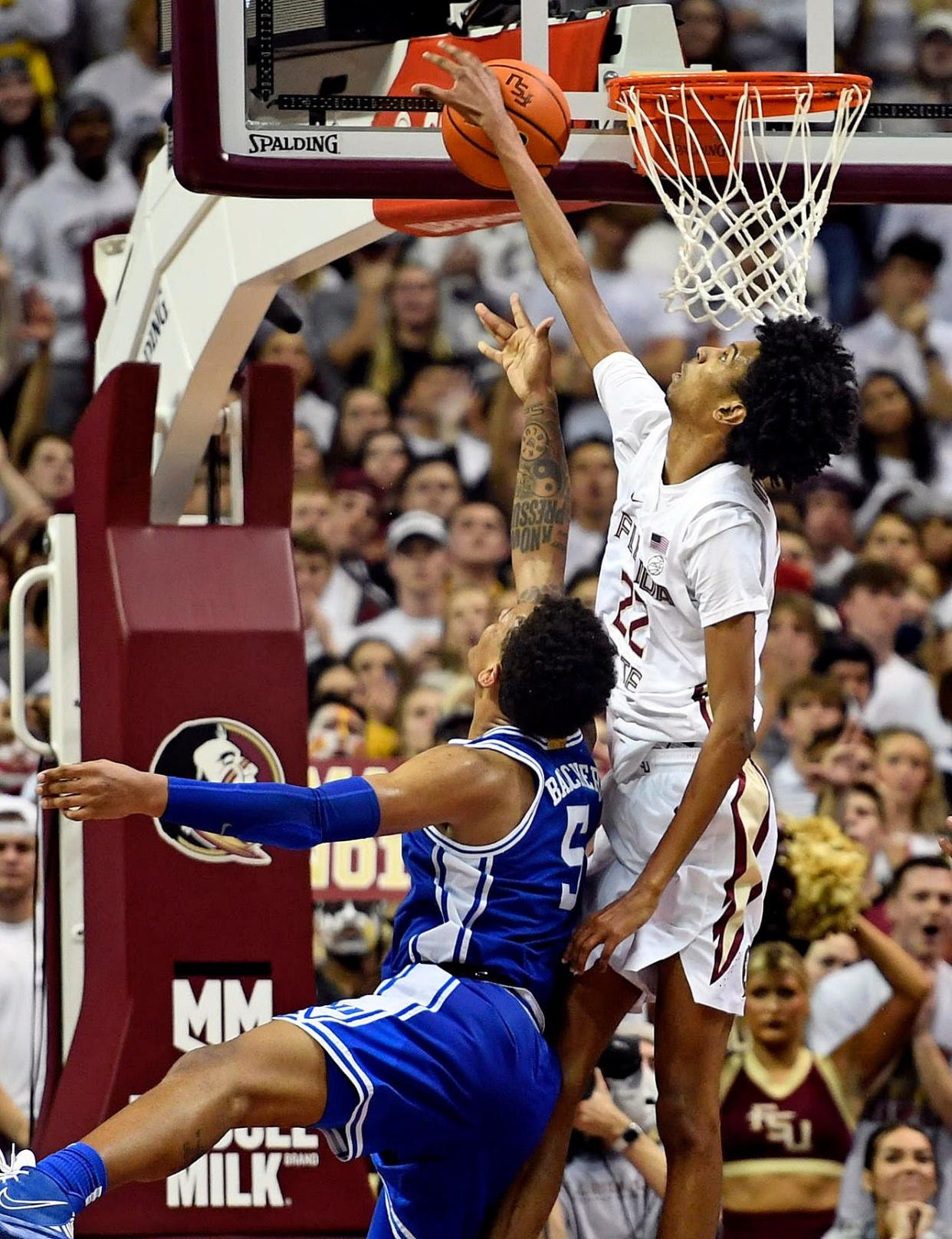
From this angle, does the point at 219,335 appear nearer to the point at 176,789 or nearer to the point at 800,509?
the point at 176,789

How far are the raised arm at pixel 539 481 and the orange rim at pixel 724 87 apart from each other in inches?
23.1

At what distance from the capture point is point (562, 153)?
473 cm

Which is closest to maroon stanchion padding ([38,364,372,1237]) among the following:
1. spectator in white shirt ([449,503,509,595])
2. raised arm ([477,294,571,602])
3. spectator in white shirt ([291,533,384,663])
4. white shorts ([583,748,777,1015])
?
raised arm ([477,294,571,602])

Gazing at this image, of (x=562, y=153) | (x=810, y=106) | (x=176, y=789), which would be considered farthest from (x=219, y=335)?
(x=176, y=789)

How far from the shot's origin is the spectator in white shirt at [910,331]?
1025cm

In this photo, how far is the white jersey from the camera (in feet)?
14.2

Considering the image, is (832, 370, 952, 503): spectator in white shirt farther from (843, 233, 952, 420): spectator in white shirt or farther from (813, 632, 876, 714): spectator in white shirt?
(813, 632, 876, 714): spectator in white shirt

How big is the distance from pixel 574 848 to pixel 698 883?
0.97 feet

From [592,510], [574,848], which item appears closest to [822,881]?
[574,848]

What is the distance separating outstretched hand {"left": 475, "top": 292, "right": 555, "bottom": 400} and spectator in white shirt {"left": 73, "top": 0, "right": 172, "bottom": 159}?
5.90 meters

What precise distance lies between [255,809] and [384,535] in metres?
5.76

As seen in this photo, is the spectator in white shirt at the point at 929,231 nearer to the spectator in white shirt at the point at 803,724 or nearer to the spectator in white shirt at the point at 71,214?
the spectator in white shirt at the point at 803,724

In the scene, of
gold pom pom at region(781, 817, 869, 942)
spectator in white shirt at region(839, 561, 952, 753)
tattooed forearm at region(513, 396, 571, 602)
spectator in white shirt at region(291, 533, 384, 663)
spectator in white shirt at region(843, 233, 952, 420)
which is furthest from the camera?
A: spectator in white shirt at region(843, 233, 952, 420)

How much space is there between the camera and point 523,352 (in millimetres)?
5098
